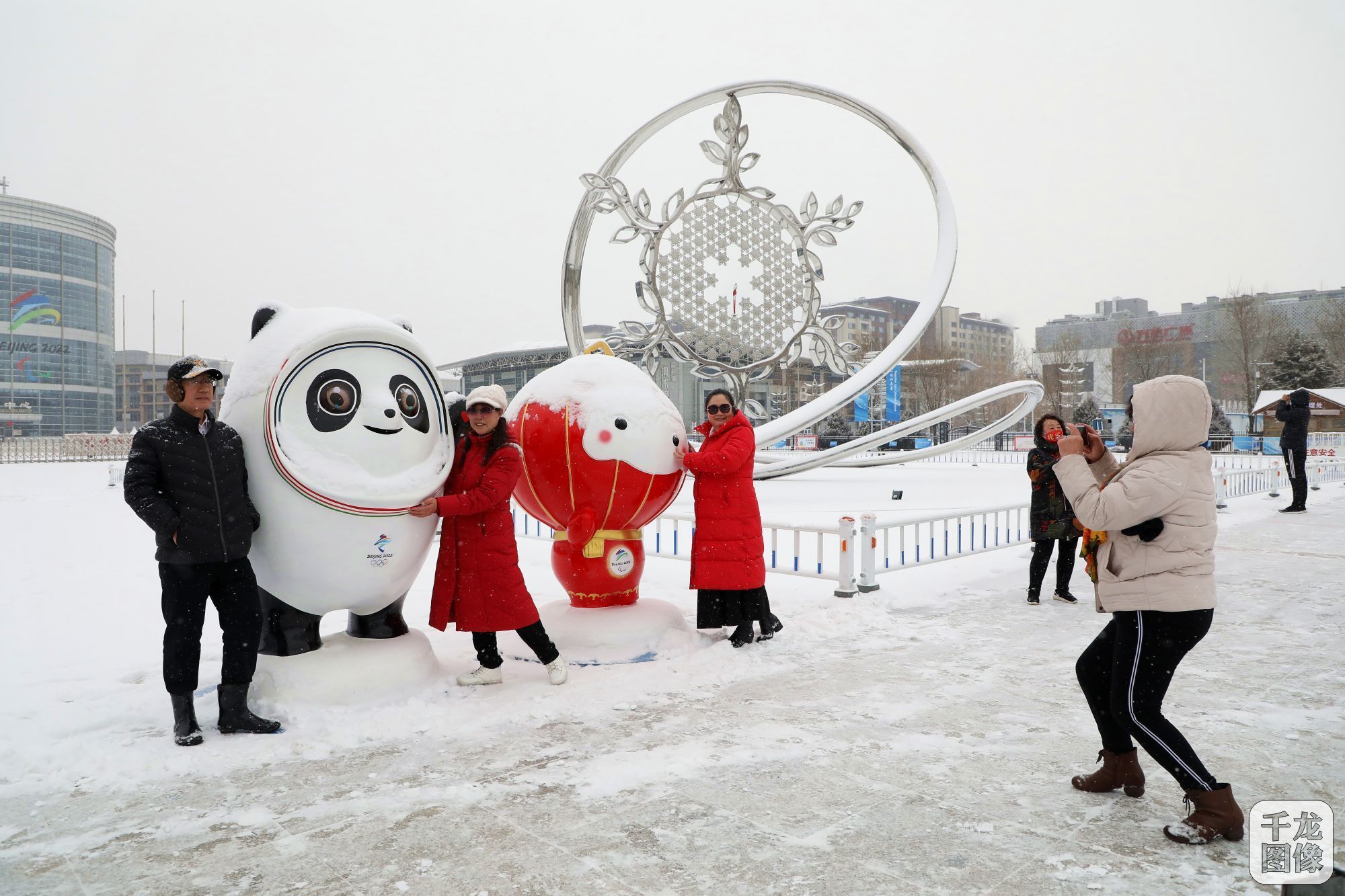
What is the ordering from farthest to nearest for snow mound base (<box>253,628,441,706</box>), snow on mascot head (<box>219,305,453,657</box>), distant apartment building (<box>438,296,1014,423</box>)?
distant apartment building (<box>438,296,1014,423</box>)
snow mound base (<box>253,628,441,706</box>)
snow on mascot head (<box>219,305,453,657</box>)

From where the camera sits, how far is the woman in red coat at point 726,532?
17.0ft

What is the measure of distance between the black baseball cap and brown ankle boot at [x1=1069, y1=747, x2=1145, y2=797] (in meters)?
3.84

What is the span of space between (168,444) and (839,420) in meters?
36.4

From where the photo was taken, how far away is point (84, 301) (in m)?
46.9

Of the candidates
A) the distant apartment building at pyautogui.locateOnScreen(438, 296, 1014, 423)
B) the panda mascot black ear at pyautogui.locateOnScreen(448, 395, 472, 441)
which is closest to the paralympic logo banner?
the distant apartment building at pyautogui.locateOnScreen(438, 296, 1014, 423)

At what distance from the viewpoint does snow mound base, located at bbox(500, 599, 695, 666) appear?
5.03 m

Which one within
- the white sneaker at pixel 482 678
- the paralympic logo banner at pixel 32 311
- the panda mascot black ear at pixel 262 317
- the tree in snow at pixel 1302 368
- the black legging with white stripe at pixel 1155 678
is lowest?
the white sneaker at pixel 482 678

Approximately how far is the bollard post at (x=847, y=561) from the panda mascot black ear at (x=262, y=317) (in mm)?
4435

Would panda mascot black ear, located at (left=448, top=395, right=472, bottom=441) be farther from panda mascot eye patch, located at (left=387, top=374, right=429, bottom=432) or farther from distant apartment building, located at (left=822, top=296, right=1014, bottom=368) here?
distant apartment building, located at (left=822, top=296, right=1014, bottom=368)

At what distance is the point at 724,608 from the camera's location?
530 cm

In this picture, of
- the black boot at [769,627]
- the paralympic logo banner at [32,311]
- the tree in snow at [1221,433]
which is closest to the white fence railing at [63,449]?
the paralympic logo banner at [32,311]

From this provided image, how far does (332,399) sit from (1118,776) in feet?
12.0

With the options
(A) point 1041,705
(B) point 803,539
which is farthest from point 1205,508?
(B) point 803,539

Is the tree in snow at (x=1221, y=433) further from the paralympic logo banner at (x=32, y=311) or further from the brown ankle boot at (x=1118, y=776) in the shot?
the paralympic logo banner at (x=32, y=311)
